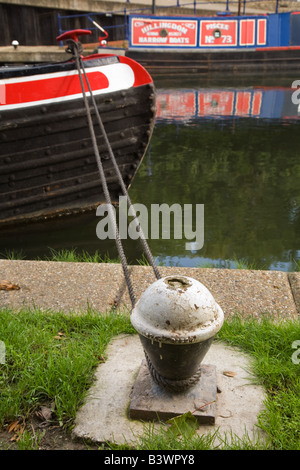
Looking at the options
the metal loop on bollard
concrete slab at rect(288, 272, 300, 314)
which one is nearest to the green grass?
the metal loop on bollard

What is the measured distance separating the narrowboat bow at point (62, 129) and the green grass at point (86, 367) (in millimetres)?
2791

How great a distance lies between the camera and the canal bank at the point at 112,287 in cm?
306

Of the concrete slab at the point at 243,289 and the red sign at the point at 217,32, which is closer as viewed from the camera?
the concrete slab at the point at 243,289

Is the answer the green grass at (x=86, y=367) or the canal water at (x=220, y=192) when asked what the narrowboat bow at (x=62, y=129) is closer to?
the canal water at (x=220, y=192)

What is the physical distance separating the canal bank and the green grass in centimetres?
21

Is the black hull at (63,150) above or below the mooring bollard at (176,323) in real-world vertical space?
below

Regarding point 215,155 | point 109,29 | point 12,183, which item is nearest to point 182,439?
point 12,183

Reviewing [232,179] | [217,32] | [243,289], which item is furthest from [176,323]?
[217,32]

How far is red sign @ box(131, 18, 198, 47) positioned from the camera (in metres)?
20.0

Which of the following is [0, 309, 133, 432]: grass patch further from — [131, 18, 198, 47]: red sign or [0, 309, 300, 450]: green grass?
[131, 18, 198, 47]: red sign

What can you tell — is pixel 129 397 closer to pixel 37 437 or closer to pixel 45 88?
pixel 37 437

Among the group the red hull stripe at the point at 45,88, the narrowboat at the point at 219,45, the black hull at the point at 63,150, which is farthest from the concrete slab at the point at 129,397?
the narrowboat at the point at 219,45

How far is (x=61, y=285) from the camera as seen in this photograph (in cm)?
335

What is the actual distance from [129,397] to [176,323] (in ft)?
1.81
